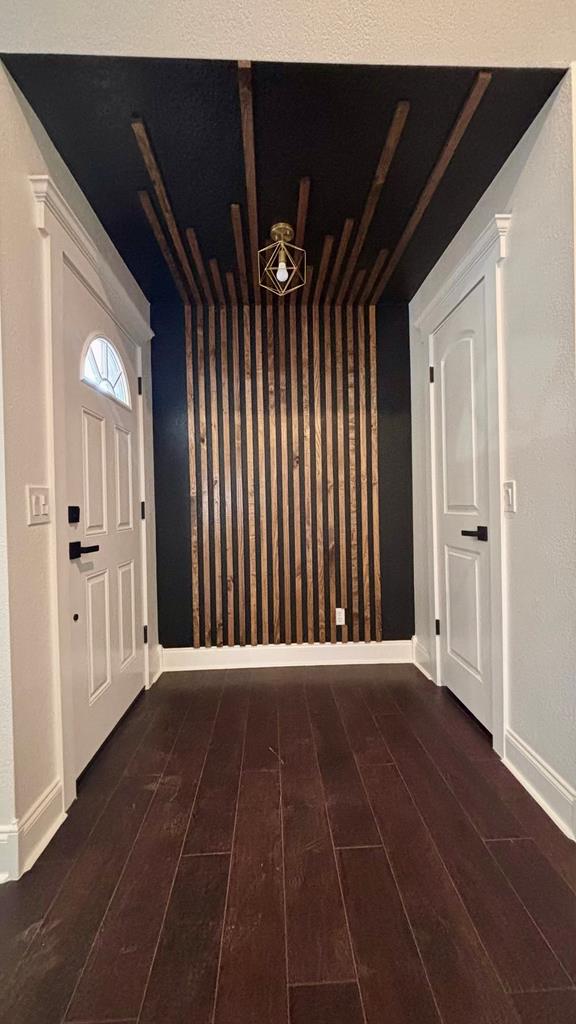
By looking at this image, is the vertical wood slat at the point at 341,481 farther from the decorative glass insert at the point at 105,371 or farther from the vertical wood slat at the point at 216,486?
the decorative glass insert at the point at 105,371

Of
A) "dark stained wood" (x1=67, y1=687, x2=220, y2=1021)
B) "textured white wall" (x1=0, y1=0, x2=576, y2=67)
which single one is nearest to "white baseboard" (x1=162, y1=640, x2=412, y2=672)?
"dark stained wood" (x1=67, y1=687, x2=220, y2=1021)

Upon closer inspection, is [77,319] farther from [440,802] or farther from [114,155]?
[440,802]

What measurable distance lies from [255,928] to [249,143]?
2477 millimetres

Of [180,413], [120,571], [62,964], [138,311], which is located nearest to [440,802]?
[62,964]

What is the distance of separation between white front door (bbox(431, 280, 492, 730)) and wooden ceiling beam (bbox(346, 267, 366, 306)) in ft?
1.82

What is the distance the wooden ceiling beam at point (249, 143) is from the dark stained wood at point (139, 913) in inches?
96.0

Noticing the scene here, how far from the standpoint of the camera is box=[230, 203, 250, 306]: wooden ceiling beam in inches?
81.4

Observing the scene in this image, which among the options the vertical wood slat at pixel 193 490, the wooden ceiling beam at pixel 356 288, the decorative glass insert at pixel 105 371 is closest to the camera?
the decorative glass insert at pixel 105 371

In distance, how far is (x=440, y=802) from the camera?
170cm

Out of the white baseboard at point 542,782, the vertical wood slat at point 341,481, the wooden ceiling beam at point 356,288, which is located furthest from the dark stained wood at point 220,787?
the wooden ceiling beam at point 356,288

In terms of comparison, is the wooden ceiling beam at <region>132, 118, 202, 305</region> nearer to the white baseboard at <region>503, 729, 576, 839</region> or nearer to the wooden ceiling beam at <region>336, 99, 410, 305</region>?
the wooden ceiling beam at <region>336, 99, 410, 305</region>

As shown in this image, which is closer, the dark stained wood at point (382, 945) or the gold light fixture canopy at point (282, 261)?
the dark stained wood at point (382, 945)

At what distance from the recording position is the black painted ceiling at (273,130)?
146 centimetres

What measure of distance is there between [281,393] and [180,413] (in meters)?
0.70
